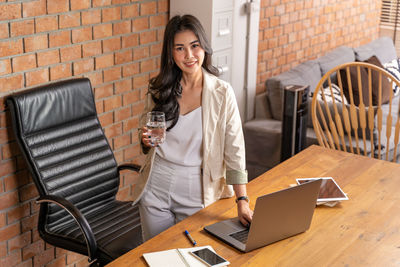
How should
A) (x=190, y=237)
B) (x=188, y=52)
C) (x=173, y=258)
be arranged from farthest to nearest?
(x=188, y=52)
(x=190, y=237)
(x=173, y=258)

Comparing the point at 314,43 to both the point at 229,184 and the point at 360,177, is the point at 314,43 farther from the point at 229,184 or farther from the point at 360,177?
the point at 229,184

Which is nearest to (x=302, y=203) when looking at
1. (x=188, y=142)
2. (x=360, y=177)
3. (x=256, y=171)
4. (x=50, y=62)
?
(x=188, y=142)

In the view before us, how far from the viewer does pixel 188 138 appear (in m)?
2.34

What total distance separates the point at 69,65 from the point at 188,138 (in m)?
0.92

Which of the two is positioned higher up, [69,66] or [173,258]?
[69,66]

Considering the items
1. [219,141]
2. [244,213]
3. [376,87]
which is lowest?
[376,87]

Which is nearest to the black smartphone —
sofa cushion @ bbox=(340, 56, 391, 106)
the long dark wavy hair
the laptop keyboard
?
the laptop keyboard

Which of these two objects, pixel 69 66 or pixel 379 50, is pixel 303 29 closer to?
pixel 379 50

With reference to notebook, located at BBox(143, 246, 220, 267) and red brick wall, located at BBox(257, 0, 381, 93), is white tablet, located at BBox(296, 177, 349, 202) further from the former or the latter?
red brick wall, located at BBox(257, 0, 381, 93)

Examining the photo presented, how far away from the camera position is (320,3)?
5.05 m

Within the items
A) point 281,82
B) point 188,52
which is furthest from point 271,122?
point 188,52

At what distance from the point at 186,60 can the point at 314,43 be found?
3.10 metres

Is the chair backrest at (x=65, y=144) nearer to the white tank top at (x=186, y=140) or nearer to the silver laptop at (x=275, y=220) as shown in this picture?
the white tank top at (x=186, y=140)

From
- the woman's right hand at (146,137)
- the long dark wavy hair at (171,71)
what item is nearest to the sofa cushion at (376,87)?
the long dark wavy hair at (171,71)
